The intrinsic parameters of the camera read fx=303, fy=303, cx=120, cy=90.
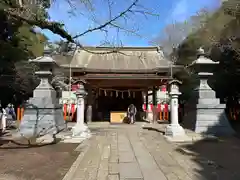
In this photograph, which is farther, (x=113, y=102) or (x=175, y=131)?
(x=113, y=102)

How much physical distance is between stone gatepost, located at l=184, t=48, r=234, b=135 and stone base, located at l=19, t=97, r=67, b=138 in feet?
21.9

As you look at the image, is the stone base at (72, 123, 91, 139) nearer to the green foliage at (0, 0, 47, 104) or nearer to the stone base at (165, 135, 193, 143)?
the stone base at (165, 135, 193, 143)

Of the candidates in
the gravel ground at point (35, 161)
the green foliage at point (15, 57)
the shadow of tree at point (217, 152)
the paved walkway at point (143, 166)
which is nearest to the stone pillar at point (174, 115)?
the shadow of tree at point (217, 152)

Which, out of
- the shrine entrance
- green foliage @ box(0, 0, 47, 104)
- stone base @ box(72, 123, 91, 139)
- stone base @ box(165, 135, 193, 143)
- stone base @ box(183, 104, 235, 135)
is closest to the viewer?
stone base @ box(165, 135, 193, 143)

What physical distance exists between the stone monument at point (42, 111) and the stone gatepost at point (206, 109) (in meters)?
6.67

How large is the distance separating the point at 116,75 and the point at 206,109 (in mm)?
7029

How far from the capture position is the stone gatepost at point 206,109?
1387 centimetres

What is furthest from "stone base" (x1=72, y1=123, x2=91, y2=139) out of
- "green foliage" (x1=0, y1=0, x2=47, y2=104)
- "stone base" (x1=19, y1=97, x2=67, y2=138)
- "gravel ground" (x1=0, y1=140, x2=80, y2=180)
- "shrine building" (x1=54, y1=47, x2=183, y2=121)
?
"green foliage" (x1=0, y1=0, x2=47, y2=104)

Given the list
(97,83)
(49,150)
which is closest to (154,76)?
(97,83)

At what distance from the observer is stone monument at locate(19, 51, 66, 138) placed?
13.8 meters

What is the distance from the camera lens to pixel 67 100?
2725 cm

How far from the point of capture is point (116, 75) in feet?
63.8

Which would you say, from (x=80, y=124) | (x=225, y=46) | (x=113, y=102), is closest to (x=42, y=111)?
(x=80, y=124)

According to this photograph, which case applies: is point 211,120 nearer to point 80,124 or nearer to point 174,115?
point 174,115
